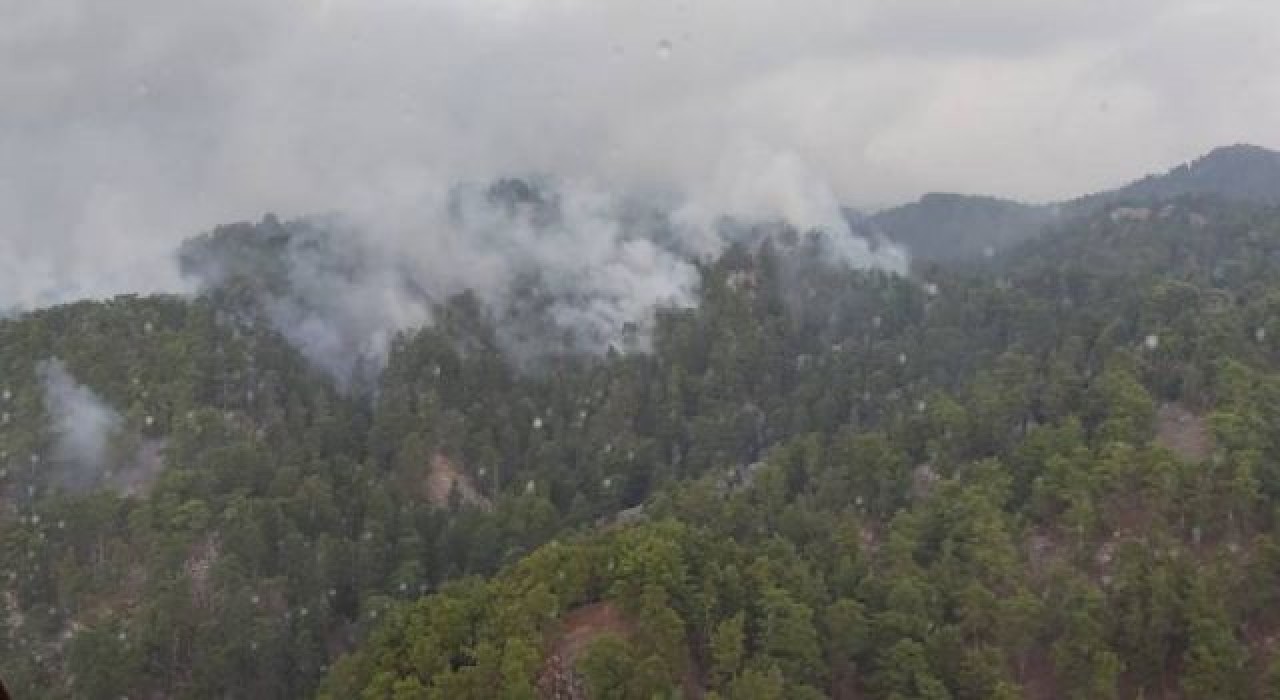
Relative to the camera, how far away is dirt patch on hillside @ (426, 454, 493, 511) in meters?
96.9

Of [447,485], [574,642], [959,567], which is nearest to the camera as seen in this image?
[574,642]

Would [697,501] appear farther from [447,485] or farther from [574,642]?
[447,485]

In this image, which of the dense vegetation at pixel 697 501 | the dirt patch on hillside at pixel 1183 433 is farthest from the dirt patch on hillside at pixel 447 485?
the dirt patch on hillside at pixel 1183 433

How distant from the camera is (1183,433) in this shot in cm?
7569

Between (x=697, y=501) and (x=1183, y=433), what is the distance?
30874 millimetres

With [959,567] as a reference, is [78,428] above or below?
above

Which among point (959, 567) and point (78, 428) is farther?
point (78, 428)

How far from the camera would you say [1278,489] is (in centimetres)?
6366

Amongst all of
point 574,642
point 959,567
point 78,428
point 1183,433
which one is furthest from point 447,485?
point 1183,433

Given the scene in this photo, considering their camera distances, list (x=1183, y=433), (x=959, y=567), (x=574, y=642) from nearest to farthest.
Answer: (x=574, y=642), (x=959, y=567), (x=1183, y=433)

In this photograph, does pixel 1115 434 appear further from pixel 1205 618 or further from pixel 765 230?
pixel 765 230

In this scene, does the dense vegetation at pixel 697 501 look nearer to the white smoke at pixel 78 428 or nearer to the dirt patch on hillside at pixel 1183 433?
the dirt patch on hillside at pixel 1183 433

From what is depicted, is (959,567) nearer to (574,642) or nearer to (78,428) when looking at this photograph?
(574,642)

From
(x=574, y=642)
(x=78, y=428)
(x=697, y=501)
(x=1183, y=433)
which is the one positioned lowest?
(x=1183, y=433)
